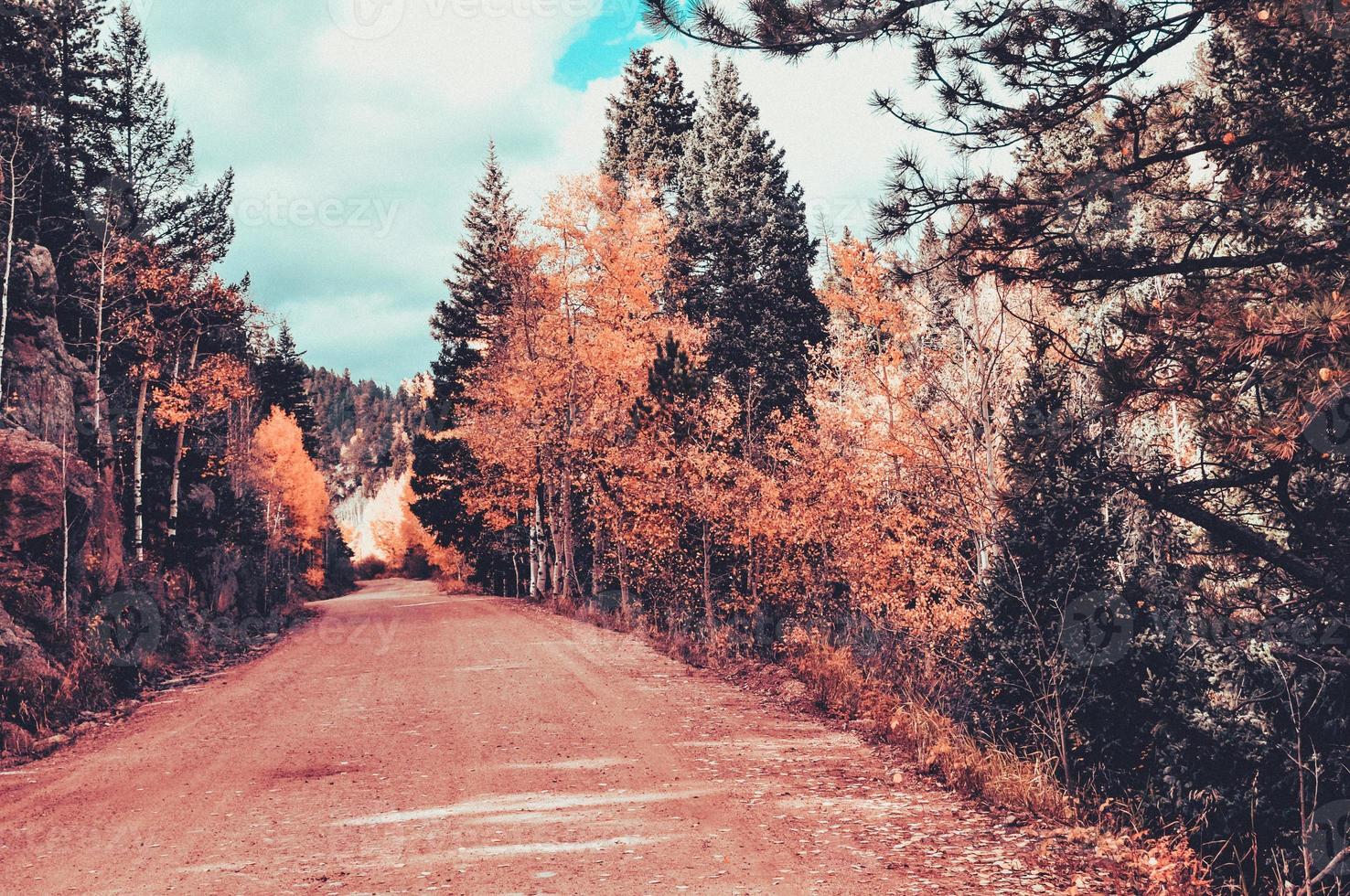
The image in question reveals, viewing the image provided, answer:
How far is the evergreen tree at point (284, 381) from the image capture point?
179 feet

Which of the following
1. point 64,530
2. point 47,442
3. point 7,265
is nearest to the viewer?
point 64,530

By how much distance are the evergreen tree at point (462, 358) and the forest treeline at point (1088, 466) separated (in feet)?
59.6

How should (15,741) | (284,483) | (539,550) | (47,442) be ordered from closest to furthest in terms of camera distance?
1. (15,741)
2. (47,442)
3. (539,550)
4. (284,483)

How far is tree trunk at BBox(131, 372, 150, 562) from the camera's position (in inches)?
819

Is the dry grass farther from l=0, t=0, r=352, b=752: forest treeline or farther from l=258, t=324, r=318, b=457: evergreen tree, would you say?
l=258, t=324, r=318, b=457: evergreen tree

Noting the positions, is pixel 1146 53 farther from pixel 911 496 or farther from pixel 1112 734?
pixel 911 496

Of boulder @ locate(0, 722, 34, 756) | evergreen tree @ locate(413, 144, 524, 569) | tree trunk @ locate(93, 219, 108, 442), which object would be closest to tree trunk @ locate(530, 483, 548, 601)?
evergreen tree @ locate(413, 144, 524, 569)

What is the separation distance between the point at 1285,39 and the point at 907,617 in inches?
307

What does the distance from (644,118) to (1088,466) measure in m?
31.0

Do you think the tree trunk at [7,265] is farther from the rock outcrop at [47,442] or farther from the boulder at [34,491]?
the boulder at [34,491]

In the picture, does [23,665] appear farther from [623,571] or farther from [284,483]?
[284,483]

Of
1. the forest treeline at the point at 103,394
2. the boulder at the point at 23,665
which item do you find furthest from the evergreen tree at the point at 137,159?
the boulder at the point at 23,665

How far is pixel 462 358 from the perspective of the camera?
3616 cm

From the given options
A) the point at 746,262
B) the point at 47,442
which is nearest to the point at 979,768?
the point at 47,442
